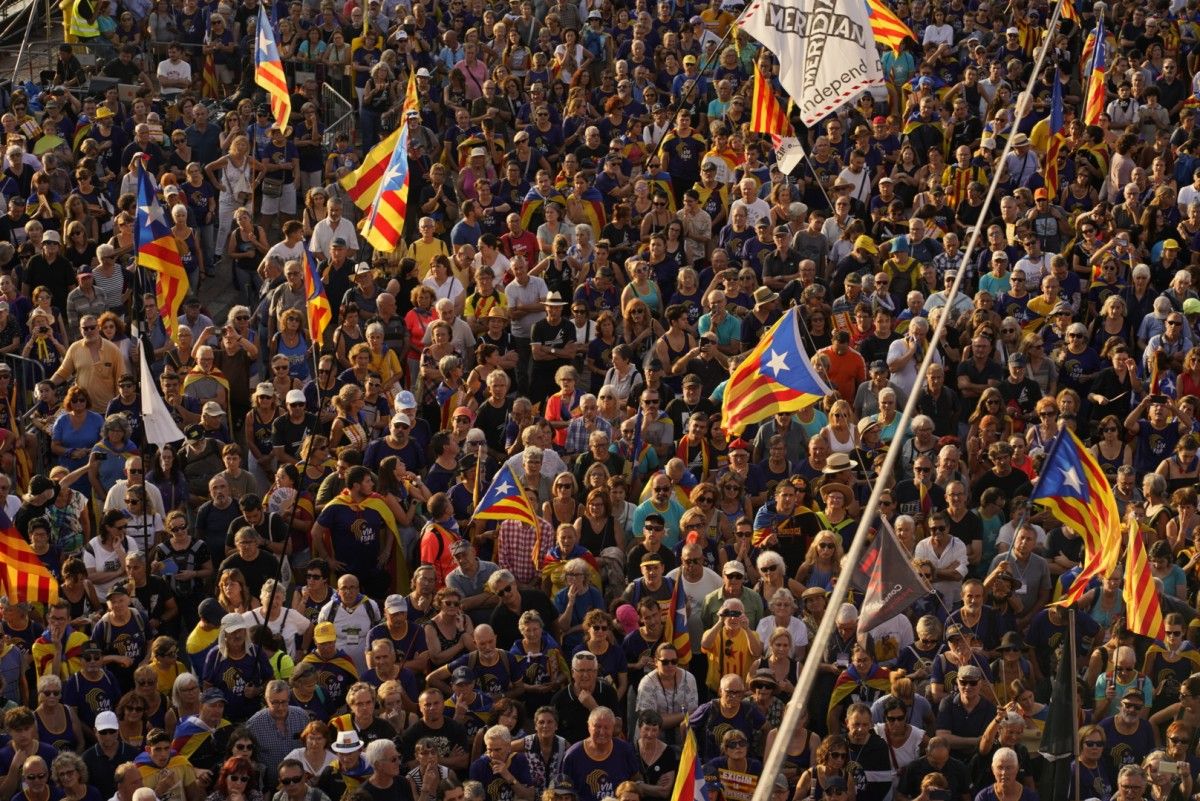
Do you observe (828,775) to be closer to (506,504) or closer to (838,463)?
(506,504)

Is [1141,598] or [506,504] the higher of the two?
[1141,598]

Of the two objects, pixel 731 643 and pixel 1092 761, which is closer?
→ pixel 1092 761

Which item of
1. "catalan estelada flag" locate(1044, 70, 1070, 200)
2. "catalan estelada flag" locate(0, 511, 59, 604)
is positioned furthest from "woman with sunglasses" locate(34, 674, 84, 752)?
"catalan estelada flag" locate(1044, 70, 1070, 200)

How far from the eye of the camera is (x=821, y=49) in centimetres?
1816

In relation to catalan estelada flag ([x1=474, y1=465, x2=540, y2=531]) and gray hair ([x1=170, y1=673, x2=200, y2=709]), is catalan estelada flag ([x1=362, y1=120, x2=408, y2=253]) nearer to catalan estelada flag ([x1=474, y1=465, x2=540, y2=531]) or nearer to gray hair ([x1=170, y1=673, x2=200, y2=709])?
catalan estelada flag ([x1=474, y1=465, x2=540, y2=531])

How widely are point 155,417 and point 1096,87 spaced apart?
10626 mm

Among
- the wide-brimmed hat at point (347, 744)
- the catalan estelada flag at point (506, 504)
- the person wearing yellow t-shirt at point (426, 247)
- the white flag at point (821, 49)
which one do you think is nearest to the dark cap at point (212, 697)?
the wide-brimmed hat at point (347, 744)

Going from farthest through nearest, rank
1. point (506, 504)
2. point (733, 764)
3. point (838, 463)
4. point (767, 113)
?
point (767, 113) < point (838, 463) < point (506, 504) < point (733, 764)

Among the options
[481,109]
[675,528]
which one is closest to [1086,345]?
[675,528]

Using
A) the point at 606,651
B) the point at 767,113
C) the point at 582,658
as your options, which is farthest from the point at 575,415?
the point at 767,113

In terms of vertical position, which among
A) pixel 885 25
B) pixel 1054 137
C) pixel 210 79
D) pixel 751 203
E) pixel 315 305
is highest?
pixel 885 25

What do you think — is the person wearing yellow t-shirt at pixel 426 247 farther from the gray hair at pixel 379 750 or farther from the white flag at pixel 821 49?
the gray hair at pixel 379 750

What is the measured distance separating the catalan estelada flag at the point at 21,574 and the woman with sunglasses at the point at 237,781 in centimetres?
188

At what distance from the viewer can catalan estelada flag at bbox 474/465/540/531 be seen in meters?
15.0
